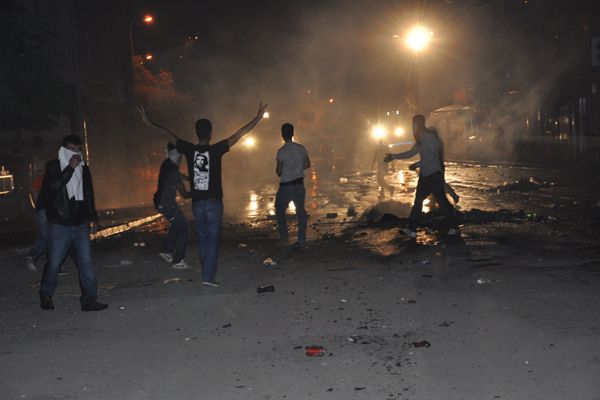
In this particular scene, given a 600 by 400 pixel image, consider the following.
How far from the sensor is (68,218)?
680cm

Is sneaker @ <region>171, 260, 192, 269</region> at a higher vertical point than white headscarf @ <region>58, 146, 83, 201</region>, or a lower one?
lower

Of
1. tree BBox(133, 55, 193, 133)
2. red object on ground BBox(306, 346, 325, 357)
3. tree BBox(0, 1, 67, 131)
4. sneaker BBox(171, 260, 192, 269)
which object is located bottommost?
red object on ground BBox(306, 346, 325, 357)

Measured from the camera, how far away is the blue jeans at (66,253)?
22.4 ft

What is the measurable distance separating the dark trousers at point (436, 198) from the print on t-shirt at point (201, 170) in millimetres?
3800

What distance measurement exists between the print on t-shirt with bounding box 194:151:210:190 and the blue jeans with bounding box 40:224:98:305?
4.01 feet

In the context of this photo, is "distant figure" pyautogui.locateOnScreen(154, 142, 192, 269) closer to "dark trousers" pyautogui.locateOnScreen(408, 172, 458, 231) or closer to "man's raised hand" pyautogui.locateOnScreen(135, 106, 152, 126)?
"man's raised hand" pyautogui.locateOnScreen(135, 106, 152, 126)

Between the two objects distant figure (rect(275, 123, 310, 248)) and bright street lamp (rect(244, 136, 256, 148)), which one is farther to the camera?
bright street lamp (rect(244, 136, 256, 148))

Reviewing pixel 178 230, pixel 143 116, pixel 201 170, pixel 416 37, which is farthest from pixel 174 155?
pixel 416 37

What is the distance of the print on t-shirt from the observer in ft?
25.2

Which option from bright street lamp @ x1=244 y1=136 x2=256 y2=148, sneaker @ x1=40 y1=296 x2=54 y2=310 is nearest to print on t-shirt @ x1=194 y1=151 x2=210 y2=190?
sneaker @ x1=40 y1=296 x2=54 y2=310

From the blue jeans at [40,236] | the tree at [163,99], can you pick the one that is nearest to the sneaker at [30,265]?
the blue jeans at [40,236]

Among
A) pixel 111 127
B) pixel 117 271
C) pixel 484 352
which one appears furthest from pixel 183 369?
pixel 111 127

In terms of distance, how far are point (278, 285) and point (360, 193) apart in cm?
1100

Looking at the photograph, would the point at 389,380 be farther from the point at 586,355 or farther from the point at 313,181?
the point at 313,181
